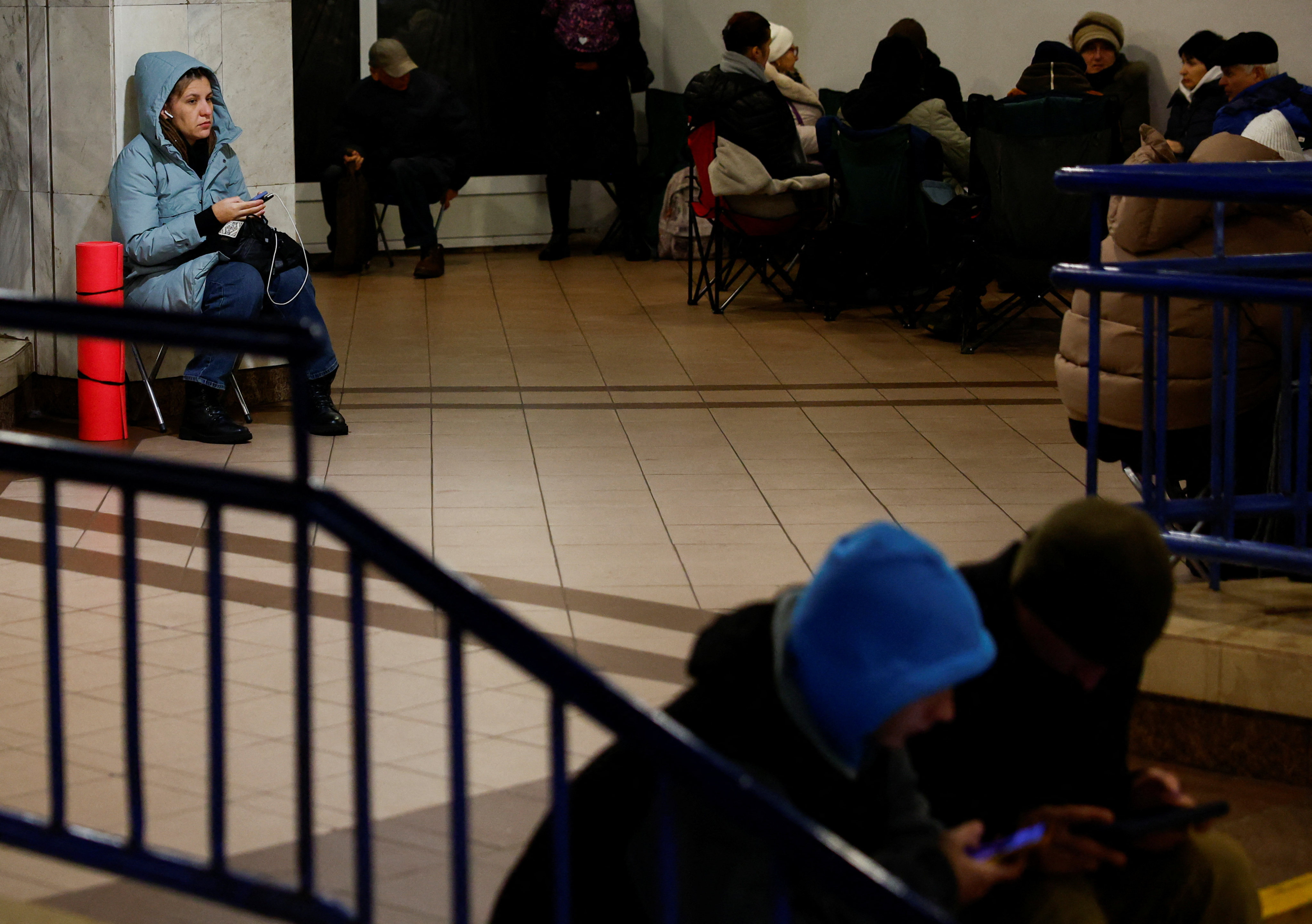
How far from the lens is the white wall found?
30.6 ft

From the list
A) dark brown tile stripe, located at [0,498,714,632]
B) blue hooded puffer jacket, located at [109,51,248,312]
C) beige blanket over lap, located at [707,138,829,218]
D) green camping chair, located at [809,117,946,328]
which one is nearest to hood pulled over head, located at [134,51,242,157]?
blue hooded puffer jacket, located at [109,51,248,312]

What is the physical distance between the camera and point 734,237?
9344 millimetres

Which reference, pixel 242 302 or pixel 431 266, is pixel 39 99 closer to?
pixel 242 302

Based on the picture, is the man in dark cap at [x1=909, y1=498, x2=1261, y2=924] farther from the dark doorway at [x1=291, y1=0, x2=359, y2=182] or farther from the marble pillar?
the dark doorway at [x1=291, y1=0, x2=359, y2=182]

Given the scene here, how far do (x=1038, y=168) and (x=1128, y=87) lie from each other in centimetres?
218

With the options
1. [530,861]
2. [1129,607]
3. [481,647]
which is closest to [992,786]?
[1129,607]

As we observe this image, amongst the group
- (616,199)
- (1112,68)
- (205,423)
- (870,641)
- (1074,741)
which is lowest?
(205,423)

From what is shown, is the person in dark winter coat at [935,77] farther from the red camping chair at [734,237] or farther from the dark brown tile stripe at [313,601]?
the dark brown tile stripe at [313,601]

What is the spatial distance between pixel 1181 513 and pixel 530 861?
87.3 inches

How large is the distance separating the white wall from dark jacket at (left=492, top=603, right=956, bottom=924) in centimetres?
812

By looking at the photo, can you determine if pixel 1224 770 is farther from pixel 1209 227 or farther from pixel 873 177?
pixel 873 177

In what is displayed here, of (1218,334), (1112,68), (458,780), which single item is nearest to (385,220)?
(1112,68)

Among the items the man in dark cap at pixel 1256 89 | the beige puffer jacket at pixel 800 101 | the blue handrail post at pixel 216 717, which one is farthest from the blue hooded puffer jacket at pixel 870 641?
the beige puffer jacket at pixel 800 101

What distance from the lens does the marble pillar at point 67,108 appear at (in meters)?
6.57
